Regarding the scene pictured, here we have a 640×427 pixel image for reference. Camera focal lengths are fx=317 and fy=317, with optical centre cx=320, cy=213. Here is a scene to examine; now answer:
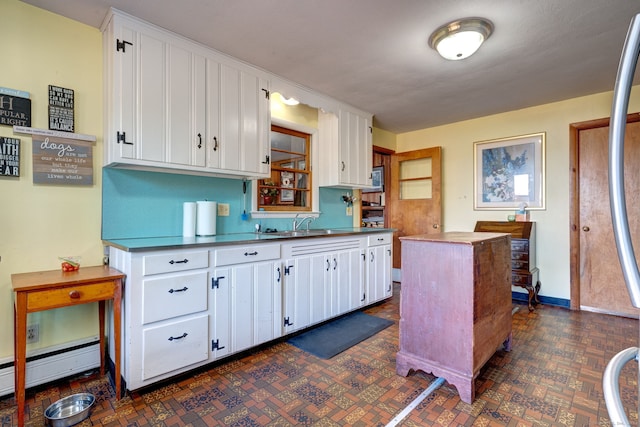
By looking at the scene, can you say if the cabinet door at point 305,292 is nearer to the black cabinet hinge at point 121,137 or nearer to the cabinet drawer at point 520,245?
the black cabinet hinge at point 121,137

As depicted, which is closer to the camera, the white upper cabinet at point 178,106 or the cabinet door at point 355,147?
the white upper cabinet at point 178,106

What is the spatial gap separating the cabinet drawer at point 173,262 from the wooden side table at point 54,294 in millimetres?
159

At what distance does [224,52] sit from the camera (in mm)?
2637

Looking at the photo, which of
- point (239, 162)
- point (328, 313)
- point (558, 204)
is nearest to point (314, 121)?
point (239, 162)

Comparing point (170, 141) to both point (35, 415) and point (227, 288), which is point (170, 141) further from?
point (35, 415)

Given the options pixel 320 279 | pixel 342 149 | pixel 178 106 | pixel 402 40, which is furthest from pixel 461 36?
pixel 320 279

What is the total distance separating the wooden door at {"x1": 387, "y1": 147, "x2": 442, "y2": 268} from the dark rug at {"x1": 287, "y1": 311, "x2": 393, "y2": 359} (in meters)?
1.89

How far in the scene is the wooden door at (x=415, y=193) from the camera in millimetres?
4590

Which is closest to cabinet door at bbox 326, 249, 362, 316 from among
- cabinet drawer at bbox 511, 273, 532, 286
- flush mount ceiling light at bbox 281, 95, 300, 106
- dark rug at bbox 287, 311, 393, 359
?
dark rug at bbox 287, 311, 393, 359

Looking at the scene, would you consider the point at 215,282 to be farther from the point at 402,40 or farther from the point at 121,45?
the point at 402,40

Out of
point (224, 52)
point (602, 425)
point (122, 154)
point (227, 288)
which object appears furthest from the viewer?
point (224, 52)

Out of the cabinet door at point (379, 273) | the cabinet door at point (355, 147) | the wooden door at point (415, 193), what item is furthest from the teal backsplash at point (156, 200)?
the wooden door at point (415, 193)

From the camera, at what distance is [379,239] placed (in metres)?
3.78

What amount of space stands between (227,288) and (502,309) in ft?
6.71
